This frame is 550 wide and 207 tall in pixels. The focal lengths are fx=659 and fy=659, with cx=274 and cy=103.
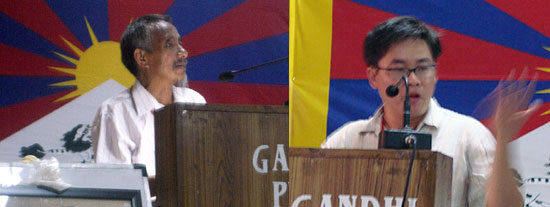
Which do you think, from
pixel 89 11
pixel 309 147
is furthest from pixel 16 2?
pixel 309 147

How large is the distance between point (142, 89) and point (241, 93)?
564mm

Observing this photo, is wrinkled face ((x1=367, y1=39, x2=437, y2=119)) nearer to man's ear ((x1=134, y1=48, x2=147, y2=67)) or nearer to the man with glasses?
the man with glasses

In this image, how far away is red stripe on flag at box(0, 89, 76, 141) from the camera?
12.0 feet

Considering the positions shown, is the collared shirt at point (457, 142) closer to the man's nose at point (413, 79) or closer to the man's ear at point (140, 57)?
the man's nose at point (413, 79)

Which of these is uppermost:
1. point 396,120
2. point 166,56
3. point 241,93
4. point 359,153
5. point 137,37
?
point 137,37

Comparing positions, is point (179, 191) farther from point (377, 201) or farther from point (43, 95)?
point (43, 95)

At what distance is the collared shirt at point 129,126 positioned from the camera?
3547 mm

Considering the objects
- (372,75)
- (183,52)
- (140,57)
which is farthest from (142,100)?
(372,75)

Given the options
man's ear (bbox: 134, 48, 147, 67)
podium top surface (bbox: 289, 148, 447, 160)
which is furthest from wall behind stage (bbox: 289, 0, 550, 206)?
man's ear (bbox: 134, 48, 147, 67)

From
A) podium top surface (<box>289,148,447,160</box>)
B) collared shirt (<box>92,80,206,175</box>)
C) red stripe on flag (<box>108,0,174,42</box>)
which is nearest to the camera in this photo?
podium top surface (<box>289,148,447,160</box>)

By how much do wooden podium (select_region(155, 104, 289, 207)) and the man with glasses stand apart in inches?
21.5

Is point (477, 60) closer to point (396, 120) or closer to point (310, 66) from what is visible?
point (396, 120)

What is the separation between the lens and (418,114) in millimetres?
2232

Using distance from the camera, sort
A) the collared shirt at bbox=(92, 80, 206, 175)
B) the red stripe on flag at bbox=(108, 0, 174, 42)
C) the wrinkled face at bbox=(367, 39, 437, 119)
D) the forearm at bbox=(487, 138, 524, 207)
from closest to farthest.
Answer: the forearm at bbox=(487, 138, 524, 207) → the wrinkled face at bbox=(367, 39, 437, 119) → the collared shirt at bbox=(92, 80, 206, 175) → the red stripe on flag at bbox=(108, 0, 174, 42)
